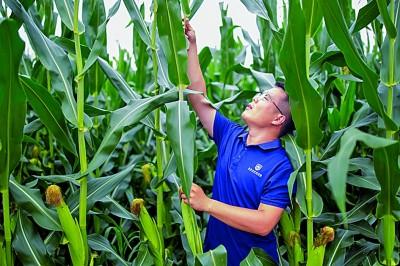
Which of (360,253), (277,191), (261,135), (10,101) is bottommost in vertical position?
(360,253)

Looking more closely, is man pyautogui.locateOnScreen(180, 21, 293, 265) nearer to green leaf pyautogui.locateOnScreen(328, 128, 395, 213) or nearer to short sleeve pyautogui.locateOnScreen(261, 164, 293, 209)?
short sleeve pyautogui.locateOnScreen(261, 164, 293, 209)

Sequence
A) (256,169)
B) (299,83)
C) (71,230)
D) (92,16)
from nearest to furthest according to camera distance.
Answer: (299,83)
(71,230)
(256,169)
(92,16)

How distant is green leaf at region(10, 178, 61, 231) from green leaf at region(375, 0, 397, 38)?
85 centimetres

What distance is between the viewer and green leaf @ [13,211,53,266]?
1527mm

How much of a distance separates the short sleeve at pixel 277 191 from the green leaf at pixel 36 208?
48cm

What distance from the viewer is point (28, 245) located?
1.53 meters

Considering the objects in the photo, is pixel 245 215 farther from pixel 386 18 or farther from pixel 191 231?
pixel 386 18

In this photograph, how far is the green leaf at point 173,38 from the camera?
1.35 m

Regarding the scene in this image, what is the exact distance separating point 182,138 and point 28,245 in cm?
49

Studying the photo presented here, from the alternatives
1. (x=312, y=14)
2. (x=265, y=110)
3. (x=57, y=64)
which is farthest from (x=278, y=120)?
(x=57, y=64)

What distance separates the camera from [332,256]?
5.14 feet

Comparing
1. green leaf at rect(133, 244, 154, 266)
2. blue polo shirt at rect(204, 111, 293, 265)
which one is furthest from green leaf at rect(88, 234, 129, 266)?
blue polo shirt at rect(204, 111, 293, 265)

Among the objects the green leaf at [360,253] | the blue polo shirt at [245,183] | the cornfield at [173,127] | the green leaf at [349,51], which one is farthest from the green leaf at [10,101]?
the green leaf at [360,253]

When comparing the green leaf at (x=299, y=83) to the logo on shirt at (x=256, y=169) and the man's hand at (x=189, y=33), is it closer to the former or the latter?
the logo on shirt at (x=256, y=169)
